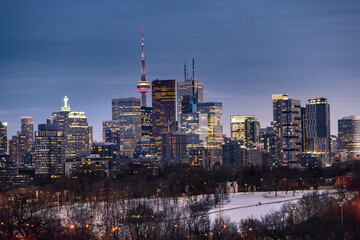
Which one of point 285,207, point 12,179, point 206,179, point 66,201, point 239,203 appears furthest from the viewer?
point 12,179

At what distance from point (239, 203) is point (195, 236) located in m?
45.7

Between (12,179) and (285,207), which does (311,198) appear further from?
(12,179)

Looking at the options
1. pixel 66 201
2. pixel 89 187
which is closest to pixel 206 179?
pixel 89 187

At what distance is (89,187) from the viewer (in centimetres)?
12962

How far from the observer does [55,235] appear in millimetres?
53906

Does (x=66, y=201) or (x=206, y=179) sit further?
(x=206, y=179)

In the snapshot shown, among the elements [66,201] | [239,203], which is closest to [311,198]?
[239,203]

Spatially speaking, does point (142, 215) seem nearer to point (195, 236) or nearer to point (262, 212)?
point (195, 236)

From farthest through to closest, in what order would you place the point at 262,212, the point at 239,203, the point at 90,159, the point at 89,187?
the point at 90,159
the point at 89,187
the point at 239,203
the point at 262,212

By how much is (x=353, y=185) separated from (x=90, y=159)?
11320 centimetres

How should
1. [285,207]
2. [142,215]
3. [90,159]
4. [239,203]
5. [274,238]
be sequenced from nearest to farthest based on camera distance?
[274,238], [142,215], [285,207], [239,203], [90,159]

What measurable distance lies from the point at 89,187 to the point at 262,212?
53124mm

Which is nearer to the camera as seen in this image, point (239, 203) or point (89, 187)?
point (239, 203)

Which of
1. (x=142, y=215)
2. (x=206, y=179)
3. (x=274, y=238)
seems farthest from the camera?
(x=206, y=179)
